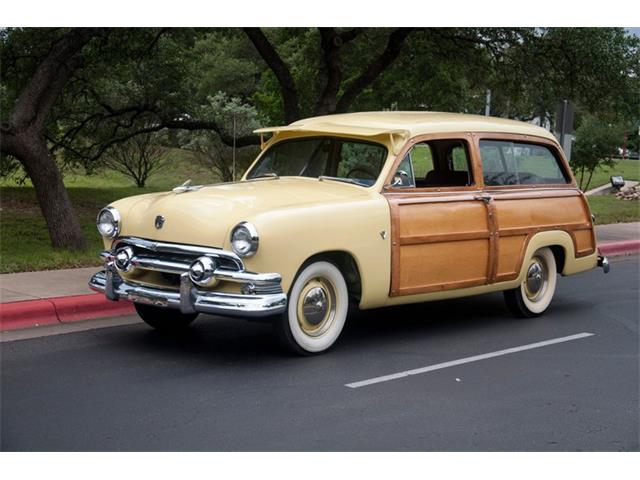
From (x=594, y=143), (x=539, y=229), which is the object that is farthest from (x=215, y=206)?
(x=594, y=143)

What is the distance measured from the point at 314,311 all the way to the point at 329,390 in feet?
3.39

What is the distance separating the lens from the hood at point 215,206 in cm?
709

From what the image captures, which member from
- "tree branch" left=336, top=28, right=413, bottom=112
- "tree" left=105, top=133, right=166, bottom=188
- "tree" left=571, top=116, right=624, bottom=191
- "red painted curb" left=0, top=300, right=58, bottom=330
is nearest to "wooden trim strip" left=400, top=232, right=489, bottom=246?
"red painted curb" left=0, top=300, right=58, bottom=330

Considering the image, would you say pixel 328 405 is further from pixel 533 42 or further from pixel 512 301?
pixel 533 42

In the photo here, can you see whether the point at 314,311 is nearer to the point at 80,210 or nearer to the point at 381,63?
the point at 381,63

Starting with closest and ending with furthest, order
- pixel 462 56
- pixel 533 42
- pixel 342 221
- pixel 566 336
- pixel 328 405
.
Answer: pixel 328 405
pixel 342 221
pixel 566 336
pixel 533 42
pixel 462 56

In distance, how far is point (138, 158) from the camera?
25.5 meters

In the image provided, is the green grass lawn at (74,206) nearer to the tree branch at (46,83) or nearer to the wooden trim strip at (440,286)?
the tree branch at (46,83)

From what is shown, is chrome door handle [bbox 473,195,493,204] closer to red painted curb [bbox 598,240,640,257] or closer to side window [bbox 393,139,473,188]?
side window [bbox 393,139,473,188]

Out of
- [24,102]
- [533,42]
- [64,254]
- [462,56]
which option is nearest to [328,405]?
[64,254]

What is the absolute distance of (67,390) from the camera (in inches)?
252

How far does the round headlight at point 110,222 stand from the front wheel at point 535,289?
3.92m

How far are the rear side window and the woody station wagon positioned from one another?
2cm

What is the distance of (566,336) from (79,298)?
4.51 m
